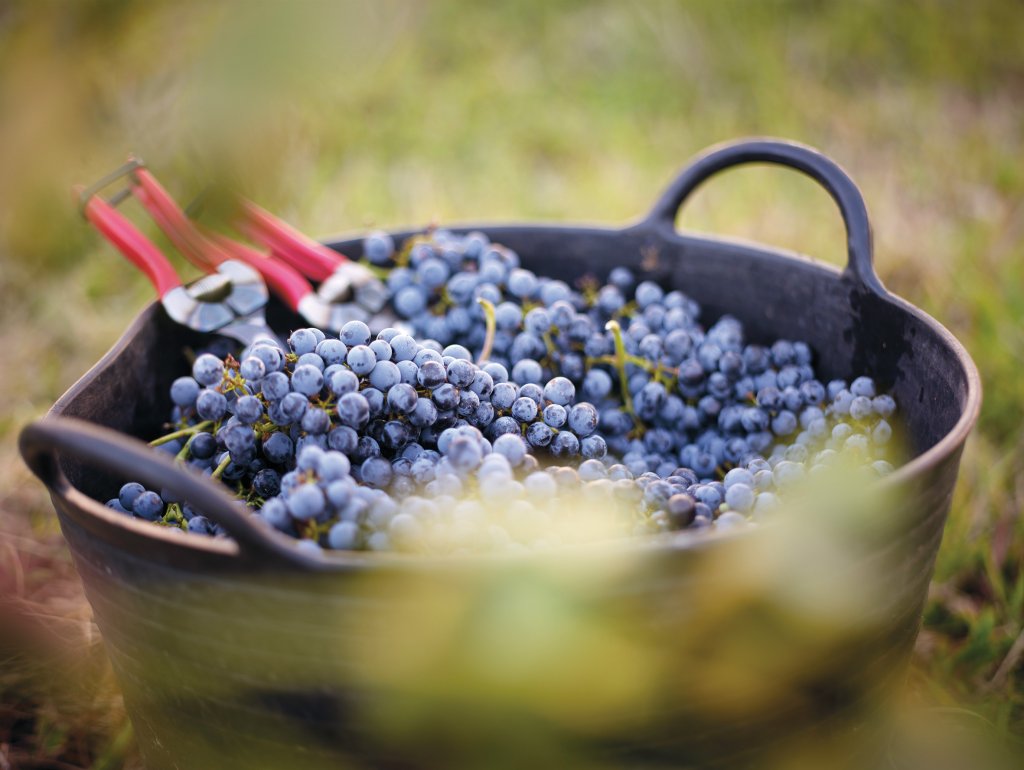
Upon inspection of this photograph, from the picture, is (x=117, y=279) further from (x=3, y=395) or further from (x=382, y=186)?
(x=382, y=186)

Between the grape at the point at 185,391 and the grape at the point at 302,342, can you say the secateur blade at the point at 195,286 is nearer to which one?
the grape at the point at 185,391

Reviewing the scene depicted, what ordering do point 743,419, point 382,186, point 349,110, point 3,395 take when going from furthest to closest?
point 349,110
point 382,186
point 3,395
point 743,419

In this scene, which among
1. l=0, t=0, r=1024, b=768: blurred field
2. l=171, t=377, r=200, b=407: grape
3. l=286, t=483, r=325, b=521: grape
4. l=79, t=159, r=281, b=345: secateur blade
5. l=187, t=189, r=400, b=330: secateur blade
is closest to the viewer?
l=0, t=0, r=1024, b=768: blurred field

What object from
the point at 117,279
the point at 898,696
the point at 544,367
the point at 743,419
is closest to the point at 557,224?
the point at 544,367

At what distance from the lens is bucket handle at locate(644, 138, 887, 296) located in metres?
1.31

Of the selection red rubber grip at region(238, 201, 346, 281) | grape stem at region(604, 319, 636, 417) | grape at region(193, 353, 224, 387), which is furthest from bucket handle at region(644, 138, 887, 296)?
grape at region(193, 353, 224, 387)

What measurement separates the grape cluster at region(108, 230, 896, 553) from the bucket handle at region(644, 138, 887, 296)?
16cm

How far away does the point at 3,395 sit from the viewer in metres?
2.38

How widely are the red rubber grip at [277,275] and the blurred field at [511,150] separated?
11 centimetres

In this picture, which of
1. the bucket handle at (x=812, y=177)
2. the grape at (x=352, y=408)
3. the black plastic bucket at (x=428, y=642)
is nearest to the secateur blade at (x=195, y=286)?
the black plastic bucket at (x=428, y=642)

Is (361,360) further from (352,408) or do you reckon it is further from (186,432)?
(186,432)

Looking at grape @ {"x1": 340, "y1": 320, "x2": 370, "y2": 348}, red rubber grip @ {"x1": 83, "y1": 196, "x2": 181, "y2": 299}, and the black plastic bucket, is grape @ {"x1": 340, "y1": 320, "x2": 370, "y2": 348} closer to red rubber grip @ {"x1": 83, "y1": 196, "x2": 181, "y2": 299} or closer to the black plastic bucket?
the black plastic bucket

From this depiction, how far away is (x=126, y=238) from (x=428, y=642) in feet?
3.37

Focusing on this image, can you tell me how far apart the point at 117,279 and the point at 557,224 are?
196 cm
